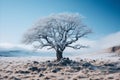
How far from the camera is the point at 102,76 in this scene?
96.0 feet

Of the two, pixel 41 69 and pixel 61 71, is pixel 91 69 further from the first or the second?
pixel 41 69

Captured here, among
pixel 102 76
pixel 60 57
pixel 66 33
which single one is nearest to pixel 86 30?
pixel 66 33

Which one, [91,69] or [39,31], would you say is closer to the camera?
[91,69]

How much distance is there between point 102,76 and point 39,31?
15.0 m

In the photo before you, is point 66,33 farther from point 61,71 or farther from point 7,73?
point 7,73

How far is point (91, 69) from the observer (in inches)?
1359

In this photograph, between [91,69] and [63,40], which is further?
[63,40]

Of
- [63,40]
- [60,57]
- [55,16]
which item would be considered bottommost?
[60,57]

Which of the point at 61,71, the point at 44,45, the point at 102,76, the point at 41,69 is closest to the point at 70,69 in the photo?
the point at 61,71

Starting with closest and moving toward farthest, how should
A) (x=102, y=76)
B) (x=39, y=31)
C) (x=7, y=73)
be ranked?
1. (x=102, y=76)
2. (x=7, y=73)
3. (x=39, y=31)

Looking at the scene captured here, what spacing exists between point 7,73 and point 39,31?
987 cm

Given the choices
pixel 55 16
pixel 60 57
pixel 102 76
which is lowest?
pixel 102 76

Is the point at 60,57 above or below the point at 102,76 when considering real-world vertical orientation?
above

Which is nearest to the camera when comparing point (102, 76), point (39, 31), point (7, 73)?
point (102, 76)
